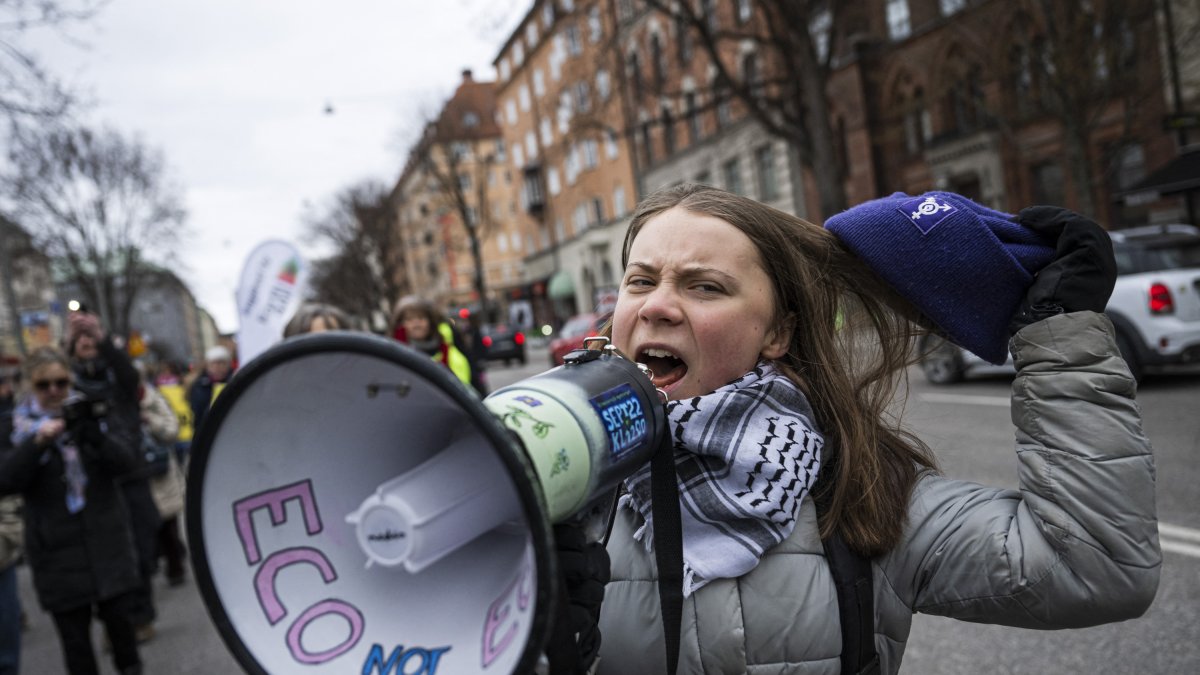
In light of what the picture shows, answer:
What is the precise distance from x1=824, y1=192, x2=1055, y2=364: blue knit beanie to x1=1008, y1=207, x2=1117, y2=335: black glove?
0.04m

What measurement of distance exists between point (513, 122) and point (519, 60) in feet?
12.6

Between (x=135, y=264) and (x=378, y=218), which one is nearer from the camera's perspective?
(x=135, y=264)

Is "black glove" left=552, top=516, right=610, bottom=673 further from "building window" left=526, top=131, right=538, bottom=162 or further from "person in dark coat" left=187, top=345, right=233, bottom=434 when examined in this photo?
"building window" left=526, top=131, right=538, bottom=162

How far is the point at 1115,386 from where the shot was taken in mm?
1160

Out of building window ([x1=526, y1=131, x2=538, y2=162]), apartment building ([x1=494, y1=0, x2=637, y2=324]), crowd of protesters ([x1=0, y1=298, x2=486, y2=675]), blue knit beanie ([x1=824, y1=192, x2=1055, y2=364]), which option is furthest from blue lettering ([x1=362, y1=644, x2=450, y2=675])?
building window ([x1=526, y1=131, x2=538, y2=162])

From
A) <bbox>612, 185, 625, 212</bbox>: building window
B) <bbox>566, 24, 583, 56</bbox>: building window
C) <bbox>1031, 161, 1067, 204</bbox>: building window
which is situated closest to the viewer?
<bbox>566, 24, 583, 56</bbox>: building window

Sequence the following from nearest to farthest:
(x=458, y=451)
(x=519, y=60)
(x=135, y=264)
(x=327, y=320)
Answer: (x=458, y=451), (x=327, y=320), (x=135, y=264), (x=519, y=60)

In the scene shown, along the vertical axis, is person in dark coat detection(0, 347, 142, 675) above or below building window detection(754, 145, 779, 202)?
below

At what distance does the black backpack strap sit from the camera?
1.20m

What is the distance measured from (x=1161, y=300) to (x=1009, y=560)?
8.65 metres

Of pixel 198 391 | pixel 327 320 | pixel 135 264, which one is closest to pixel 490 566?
pixel 327 320

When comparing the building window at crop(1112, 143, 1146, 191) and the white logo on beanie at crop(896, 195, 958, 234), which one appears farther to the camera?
the building window at crop(1112, 143, 1146, 191)

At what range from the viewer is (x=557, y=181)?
46.0 meters

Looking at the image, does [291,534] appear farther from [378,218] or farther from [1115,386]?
[378,218]
